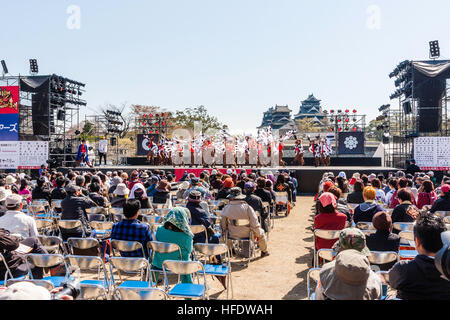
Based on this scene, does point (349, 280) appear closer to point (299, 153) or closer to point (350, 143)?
point (299, 153)

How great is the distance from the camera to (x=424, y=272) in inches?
89.3

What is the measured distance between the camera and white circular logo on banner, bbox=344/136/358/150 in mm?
19972

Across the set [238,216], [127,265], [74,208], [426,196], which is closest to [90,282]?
[127,265]

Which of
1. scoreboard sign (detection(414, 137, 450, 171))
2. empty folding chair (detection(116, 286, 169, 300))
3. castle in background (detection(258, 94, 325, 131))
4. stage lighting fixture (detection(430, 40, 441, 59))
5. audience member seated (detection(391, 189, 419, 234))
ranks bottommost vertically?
empty folding chair (detection(116, 286, 169, 300))

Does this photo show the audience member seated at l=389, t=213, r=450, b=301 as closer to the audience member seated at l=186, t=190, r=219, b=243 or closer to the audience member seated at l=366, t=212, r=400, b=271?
the audience member seated at l=366, t=212, r=400, b=271

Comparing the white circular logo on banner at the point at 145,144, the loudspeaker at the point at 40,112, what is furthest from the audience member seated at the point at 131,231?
the white circular logo on banner at the point at 145,144

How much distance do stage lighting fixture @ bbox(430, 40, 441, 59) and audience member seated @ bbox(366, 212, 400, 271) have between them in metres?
14.6

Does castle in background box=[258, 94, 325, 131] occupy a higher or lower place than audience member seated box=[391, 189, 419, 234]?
higher

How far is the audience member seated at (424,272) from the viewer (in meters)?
2.25

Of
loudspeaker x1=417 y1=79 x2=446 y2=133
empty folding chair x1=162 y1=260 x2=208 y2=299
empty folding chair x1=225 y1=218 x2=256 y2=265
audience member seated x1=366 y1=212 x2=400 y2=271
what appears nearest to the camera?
empty folding chair x1=162 y1=260 x2=208 y2=299

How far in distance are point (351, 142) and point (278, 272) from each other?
53.6ft

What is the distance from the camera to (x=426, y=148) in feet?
46.9

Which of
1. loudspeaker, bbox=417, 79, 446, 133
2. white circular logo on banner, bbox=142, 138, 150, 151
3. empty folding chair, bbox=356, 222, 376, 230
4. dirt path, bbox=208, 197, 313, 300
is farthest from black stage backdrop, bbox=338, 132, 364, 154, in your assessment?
empty folding chair, bbox=356, 222, 376, 230
